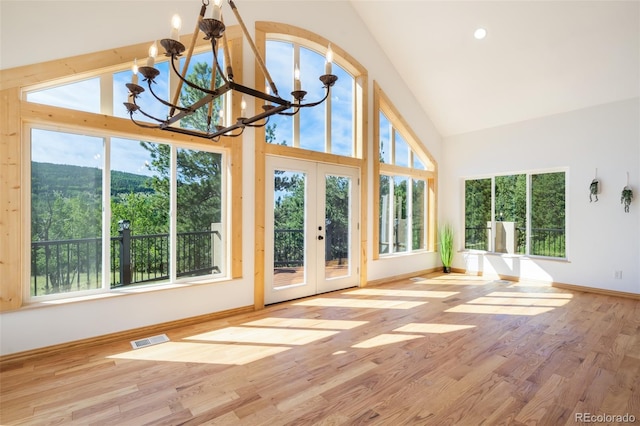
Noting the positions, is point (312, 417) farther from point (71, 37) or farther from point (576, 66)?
point (576, 66)

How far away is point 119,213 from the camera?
11.2 ft

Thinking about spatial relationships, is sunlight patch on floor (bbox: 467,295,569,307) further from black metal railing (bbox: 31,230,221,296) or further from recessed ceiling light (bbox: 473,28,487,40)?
recessed ceiling light (bbox: 473,28,487,40)

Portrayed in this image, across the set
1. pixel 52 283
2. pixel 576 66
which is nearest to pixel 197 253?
pixel 52 283

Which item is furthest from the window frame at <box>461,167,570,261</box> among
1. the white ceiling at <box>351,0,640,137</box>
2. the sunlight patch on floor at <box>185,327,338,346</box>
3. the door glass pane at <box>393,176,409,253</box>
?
the sunlight patch on floor at <box>185,327,338,346</box>

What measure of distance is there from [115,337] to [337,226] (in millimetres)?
3332

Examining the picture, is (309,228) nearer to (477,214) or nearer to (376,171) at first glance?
(376,171)

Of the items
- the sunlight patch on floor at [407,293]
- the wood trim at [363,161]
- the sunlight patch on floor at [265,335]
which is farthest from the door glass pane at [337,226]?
the sunlight patch on floor at [265,335]

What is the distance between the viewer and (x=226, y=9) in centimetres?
389

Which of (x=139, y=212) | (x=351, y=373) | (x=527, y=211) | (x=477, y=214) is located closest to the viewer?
(x=351, y=373)

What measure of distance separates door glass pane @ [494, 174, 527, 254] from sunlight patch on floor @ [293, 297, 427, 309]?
2.95 m

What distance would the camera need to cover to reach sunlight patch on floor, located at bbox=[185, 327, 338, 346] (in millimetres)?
3238

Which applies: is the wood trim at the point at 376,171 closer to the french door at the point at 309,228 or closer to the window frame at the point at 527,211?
the french door at the point at 309,228

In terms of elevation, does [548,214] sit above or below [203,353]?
above

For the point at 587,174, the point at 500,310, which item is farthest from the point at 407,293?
the point at 587,174
